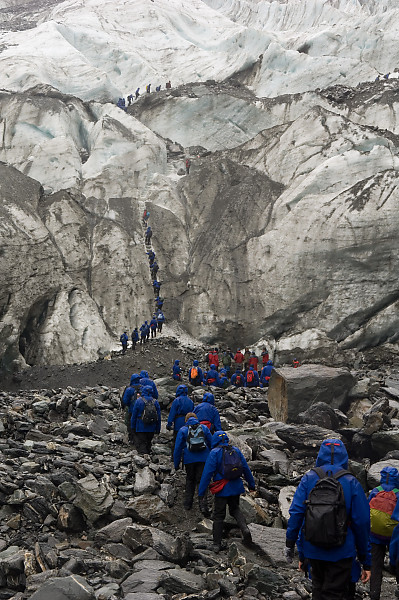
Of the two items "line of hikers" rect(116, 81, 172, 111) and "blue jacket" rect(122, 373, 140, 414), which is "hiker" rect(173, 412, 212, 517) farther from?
"line of hikers" rect(116, 81, 172, 111)

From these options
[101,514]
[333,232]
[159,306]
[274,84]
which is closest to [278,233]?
[333,232]

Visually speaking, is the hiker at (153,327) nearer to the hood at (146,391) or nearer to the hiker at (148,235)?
the hiker at (148,235)

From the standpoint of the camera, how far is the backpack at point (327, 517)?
4.95 m

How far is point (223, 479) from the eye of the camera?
7.56 meters

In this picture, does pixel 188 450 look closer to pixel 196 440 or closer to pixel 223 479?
pixel 196 440

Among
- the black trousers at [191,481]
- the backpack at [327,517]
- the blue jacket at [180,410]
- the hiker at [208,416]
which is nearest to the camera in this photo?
the backpack at [327,517]

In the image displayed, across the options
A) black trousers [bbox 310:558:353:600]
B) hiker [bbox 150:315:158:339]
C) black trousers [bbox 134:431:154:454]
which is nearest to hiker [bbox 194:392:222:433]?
black trousers [bbox 134:431:154:454]

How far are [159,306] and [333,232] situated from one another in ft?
34.6

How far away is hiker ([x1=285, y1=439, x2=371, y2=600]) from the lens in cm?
496

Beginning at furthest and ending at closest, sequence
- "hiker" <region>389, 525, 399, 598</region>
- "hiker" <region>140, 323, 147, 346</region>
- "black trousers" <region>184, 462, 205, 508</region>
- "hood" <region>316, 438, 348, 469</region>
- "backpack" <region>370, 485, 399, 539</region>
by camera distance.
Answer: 1. "hiker" <region>140, 323, 147, 346</region>
2. "black trousers" <region>184, 462, 205, 508</region>
3. "backpack" <region>370, 485, 399, 539</region>
4. "hiker" <region>389, 525, 399, 598</region>
5. "hood" <region>316, 438, 348, 469</region>

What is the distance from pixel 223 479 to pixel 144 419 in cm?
388

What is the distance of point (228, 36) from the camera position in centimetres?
6162

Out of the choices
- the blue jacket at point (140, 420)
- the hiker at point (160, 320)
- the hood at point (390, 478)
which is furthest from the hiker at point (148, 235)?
the hood at point (390, 478)

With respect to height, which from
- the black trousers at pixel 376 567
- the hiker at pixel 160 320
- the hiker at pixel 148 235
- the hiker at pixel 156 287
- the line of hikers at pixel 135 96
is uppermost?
the line of hikers at pixel 135 96
